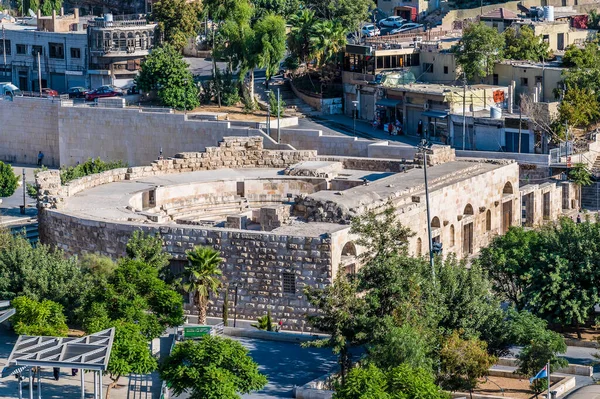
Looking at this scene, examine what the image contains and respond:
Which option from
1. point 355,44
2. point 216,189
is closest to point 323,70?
point 355,44

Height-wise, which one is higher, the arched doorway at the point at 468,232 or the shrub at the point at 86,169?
the shrub at the point at 86,169

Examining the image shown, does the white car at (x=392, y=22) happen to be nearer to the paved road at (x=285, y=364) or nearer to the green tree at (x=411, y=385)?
the paved road at (x=285, y=364)

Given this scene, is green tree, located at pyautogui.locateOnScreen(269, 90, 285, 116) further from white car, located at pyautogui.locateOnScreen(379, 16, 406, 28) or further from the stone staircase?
white car, located at pyautogui.locateOnScreen(379, 16, 406, 28)

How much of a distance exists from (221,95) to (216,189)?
76.4 ft

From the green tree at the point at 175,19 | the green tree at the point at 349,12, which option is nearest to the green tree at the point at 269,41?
the green tree at the point at 349,12

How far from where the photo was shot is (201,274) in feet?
170

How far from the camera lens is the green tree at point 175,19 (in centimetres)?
9900

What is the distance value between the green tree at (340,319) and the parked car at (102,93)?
153 feet

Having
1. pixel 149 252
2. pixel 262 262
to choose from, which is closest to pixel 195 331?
pixel 149 252

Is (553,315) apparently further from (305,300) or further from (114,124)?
(114,124)

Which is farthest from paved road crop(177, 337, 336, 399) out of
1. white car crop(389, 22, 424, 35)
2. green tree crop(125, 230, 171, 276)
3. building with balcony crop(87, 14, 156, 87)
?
white car crop(389, 22, 424, 35)

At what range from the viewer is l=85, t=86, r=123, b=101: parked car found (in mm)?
92312

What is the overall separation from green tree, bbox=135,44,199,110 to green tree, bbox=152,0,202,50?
8.17m

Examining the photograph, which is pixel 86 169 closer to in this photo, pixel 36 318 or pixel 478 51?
pixel 478 51
